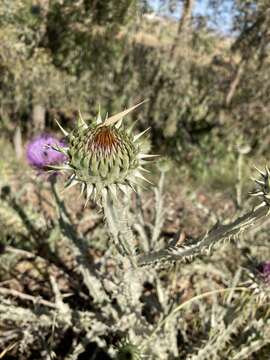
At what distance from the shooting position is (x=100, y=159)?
165cm

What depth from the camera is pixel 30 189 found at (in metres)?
4.80

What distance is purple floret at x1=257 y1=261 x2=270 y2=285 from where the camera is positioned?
7.42 feet

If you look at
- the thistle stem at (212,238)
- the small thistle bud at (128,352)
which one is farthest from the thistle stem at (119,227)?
the small thistle bud at (128,352)

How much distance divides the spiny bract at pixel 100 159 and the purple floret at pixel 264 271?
98 centimetres

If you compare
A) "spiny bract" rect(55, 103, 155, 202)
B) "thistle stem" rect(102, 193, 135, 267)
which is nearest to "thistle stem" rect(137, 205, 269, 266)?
"thistle stem" rect(102, 193, 135, 267)

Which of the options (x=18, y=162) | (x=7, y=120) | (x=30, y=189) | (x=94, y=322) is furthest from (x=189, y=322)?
(x=7, y=120)

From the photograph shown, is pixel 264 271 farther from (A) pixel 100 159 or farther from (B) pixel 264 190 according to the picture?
(A) pixel 100 159

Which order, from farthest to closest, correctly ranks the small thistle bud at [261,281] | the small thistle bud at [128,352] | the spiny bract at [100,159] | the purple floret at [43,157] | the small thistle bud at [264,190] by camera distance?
1. the purple floret at [43,157]
2. the small thistle bud at [261,281]
3. the small thistle bud at [128,352]
4. the spiny bract at [100,159]
5. the small thistle bud at [264,190]

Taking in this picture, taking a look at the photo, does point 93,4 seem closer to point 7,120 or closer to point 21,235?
point 7,120

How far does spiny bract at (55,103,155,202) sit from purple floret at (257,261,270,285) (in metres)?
0.98

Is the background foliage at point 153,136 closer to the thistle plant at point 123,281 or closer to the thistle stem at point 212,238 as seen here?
the thistle plant at point 123,281

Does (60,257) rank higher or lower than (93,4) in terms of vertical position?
lower

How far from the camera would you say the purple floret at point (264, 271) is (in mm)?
2262

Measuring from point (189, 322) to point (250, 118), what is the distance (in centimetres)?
527
